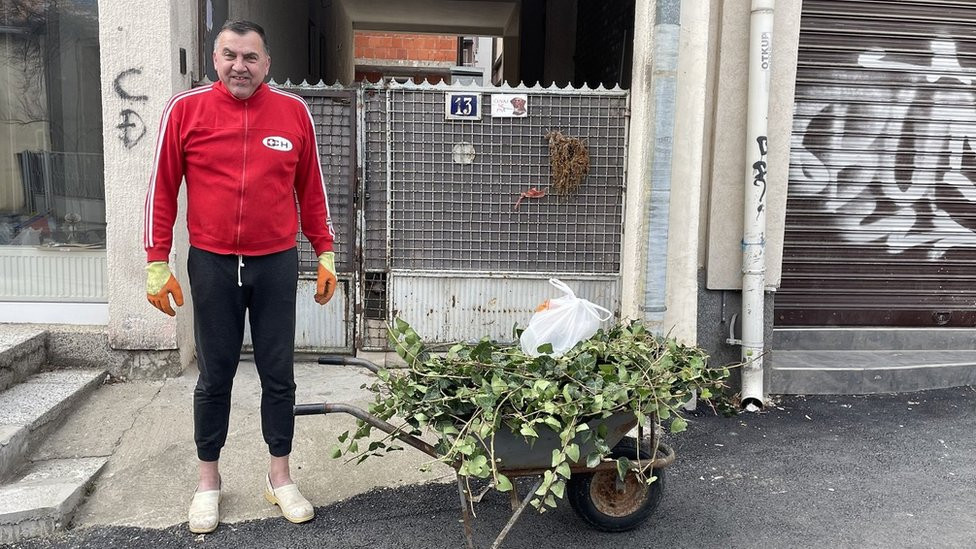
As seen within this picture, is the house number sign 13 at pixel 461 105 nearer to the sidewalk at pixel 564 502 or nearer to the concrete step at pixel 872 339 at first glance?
the sidewalk at pixel 564 502

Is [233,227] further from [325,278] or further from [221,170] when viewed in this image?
[325,278]

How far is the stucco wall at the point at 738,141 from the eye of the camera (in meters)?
5.22

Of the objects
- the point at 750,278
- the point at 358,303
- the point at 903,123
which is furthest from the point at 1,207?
the point at 903,123

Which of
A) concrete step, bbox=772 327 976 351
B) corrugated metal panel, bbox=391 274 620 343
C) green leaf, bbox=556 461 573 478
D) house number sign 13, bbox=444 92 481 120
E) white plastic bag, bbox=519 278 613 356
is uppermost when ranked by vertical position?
house number sign 13, bbox=444 92 481 120

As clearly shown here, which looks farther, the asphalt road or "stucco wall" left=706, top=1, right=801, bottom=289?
"stucco wall" left=706, top=1, right=801, bottom=289

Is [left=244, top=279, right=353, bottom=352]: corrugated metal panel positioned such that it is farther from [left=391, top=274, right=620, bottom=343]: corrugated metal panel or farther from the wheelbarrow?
the wheelbarrow

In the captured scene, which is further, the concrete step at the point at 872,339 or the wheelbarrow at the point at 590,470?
the concrete step at the point at 872,339

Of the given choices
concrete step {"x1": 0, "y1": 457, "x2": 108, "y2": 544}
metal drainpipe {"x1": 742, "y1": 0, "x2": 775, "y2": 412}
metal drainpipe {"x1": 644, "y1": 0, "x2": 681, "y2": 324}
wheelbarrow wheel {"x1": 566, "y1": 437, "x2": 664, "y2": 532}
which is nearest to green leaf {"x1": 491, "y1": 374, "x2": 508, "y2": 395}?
wheelbarrow wheel {"x1": 566, "y1": 437, "x2": 664, "y2": 532}

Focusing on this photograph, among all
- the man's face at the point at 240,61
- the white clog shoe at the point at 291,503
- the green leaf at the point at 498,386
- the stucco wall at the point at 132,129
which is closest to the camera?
the green leaf at the point at 498,386

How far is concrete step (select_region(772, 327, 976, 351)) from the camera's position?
609 centimetres

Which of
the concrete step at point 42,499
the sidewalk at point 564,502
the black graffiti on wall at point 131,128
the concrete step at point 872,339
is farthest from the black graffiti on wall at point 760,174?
the concrete step at point 42,499

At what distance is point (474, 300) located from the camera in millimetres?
5672

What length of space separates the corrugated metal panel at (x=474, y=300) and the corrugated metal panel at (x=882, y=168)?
171 cm

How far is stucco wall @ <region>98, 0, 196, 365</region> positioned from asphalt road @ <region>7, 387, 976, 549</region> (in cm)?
195
